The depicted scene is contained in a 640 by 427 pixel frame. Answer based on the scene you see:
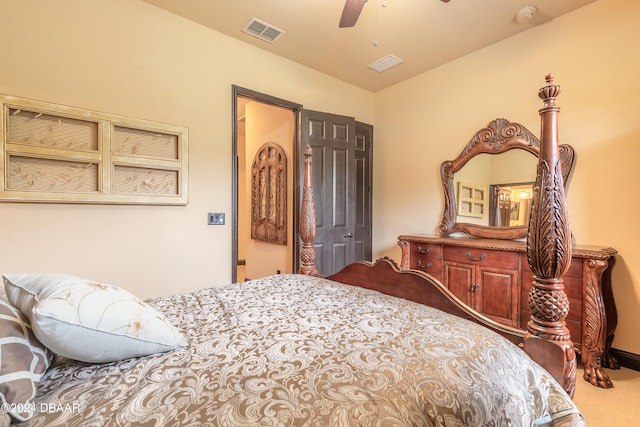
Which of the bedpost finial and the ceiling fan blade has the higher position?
the ceiling fan blade

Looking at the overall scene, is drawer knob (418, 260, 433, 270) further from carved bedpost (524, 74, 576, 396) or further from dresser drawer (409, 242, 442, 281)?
carved bedpost (524, 74, 576, 396)

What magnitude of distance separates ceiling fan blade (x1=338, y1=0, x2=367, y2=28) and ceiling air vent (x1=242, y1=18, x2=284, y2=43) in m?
1.00

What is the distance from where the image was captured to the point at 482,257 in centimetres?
256

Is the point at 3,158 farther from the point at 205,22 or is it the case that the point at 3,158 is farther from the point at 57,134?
the point at 205,22

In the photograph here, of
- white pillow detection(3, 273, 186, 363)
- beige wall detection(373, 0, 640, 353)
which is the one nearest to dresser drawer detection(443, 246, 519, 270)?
beige wall detection(373, 0, 640, 353)

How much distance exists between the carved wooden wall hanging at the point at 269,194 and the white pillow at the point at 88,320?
2723 mm

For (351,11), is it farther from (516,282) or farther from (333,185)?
(516,282)

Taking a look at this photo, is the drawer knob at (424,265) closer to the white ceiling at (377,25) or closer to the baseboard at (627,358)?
the baseboard at (627,358)

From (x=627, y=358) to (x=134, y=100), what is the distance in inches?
171

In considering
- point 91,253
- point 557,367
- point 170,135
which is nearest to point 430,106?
point 170,135

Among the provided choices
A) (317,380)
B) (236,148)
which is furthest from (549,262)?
(236,148)

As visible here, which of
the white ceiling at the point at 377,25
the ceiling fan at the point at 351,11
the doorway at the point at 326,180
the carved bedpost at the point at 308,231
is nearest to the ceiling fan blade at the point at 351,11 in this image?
the ceiling fan at the point at 351,11

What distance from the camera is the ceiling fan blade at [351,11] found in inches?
70.0

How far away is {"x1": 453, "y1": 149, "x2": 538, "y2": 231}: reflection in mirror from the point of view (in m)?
2.71
